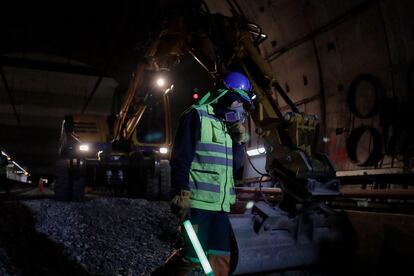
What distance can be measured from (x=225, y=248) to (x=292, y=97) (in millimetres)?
6974

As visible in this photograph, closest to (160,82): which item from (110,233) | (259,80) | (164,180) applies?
(164,180)

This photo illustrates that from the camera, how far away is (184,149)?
8.76 ft

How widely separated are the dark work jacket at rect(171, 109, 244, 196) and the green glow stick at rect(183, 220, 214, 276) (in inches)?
10.0

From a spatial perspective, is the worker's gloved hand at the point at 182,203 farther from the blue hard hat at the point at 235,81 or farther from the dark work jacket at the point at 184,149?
the blue hard hat at the point at 235,81

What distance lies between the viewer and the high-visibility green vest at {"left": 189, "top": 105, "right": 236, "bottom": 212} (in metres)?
2.66

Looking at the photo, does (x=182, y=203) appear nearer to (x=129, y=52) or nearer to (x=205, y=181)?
(x=205, y=181)

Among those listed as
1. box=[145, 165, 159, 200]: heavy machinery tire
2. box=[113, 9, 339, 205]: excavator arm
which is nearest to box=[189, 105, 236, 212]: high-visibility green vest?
box=[113, 9, 339, 205]: excavator arm

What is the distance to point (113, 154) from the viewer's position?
946 cm

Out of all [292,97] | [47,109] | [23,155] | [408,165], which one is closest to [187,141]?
[408,165]

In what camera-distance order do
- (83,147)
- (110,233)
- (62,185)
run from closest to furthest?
(110,233) → (62,185) → (83,147)

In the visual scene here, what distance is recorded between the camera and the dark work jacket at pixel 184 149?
2.61m

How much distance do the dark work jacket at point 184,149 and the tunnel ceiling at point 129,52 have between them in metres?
4.26

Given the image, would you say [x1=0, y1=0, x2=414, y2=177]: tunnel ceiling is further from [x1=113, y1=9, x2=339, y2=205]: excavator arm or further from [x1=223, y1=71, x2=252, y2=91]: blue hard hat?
[x1=223, y1=71, x2=252, y2=91]: blue hard hat

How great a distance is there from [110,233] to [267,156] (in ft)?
8.19
